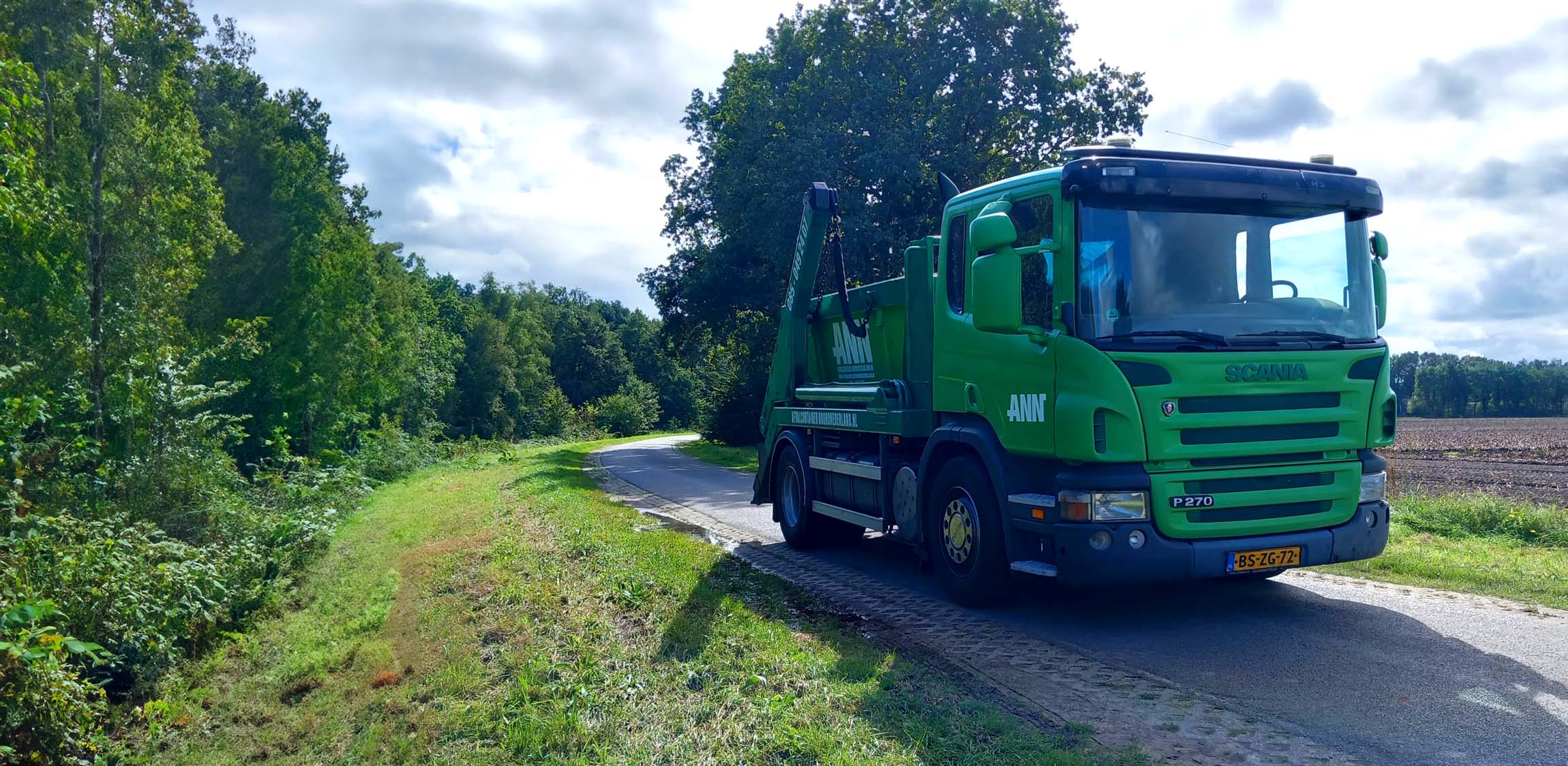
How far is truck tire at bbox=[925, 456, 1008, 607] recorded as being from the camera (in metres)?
7.30

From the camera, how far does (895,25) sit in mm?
25938

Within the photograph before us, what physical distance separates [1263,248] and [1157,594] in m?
2.84

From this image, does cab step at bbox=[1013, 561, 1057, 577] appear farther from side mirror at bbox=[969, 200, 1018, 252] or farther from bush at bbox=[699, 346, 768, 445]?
Answer: bush at bbox=[699, 346, 768, 445]

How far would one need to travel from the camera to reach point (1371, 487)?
7020 mm

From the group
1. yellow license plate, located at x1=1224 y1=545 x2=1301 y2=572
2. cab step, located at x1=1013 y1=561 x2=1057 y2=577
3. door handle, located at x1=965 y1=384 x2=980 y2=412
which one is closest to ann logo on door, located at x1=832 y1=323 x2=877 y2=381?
door handle, located at x1=965 y1=384 x2=980 y2=412

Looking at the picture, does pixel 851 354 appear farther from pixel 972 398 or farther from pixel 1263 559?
pixel 1263 559

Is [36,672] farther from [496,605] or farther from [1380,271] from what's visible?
[1380,271]

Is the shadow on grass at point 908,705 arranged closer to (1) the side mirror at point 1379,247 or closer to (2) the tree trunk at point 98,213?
(1) the side mirror at point 1379,247

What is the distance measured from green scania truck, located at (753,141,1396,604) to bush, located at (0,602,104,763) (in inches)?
233

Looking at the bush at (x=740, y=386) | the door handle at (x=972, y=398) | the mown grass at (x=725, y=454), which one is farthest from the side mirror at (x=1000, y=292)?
the bush at (x=740, y=386)

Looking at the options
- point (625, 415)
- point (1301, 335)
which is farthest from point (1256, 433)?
point (625, 415)

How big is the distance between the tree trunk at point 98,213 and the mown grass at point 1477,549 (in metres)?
16.4

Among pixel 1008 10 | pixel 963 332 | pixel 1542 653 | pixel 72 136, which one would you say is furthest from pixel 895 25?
pixel 1542 653

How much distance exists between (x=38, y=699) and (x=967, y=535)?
6171 millimetres
